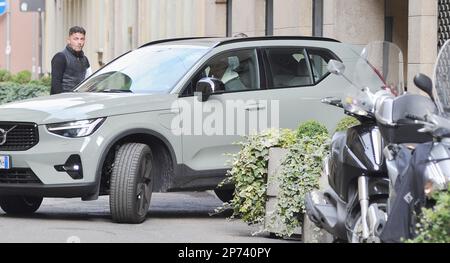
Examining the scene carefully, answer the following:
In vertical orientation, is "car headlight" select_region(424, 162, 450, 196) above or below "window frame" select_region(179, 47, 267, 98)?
below

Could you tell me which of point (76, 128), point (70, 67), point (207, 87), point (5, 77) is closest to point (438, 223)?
point (76, 128)

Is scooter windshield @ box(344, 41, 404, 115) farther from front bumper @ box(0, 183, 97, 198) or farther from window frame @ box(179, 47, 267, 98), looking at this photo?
window frame @ box(179, 47, 267, 98)

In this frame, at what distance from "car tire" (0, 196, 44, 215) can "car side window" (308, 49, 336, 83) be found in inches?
129

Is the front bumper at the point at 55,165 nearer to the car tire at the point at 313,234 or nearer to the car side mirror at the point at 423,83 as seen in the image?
the car tire at the point at 313,234

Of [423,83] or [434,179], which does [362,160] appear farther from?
[434,179]

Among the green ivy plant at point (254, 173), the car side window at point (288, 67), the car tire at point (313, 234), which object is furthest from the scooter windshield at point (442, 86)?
the car side window at point (288, 67)

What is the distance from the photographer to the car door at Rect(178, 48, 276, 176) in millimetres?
13336

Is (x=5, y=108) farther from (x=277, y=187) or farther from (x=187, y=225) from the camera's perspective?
(x=277, y=187)

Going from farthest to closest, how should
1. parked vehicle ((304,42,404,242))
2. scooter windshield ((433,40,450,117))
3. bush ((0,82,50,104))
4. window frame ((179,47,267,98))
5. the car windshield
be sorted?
bush ((0,82,50,104)) → the car windshield → window frame ((179,47,267,98)) → parked vehicle ((304,42,404,242)) → scooter windshield ((433,40,450,117))

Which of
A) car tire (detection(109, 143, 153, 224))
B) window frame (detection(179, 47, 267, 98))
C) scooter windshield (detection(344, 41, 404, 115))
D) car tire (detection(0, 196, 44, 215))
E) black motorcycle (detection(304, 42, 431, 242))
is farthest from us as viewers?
car tire (detection(0, 196, 44, 215))

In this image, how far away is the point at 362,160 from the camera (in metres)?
8.45

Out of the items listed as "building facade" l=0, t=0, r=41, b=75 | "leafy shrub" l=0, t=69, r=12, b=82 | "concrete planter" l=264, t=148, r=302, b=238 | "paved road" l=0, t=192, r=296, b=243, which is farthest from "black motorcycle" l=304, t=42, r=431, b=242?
"building facade" l=0, t=0, r=41, b=75

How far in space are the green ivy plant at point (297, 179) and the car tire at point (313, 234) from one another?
179 mm

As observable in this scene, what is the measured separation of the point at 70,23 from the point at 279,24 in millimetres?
25338
